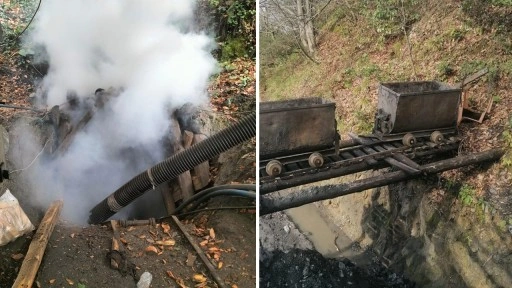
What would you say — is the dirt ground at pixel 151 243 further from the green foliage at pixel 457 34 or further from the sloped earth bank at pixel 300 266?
the green foliage at pixel 457 34

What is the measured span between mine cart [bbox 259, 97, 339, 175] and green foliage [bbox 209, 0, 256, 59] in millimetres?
246

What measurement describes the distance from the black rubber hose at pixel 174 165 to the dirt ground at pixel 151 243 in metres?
0.10

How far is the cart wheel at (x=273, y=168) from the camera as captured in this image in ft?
5.87

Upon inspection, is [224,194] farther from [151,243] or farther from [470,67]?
[470,67]

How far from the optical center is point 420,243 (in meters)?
3.03

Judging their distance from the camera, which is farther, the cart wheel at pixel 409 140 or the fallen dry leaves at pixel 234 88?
the cart wheel at pixel 409 140

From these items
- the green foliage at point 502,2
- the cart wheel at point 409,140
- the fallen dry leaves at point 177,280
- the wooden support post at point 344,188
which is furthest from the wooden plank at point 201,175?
the green foliage at point 502,2

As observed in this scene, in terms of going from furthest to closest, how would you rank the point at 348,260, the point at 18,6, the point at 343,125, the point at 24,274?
1. the point at 343,125
2. the point at 348,260
3. the point at 18,6
4. the point at 24,274

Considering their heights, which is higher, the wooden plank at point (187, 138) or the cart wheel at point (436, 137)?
the wooden plank at point (187, 138)

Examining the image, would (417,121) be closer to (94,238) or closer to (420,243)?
(420,243)

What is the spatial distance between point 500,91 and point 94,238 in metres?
2.83

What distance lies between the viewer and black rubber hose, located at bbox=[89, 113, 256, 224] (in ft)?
5.91

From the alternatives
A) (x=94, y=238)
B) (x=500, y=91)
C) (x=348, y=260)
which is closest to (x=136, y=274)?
(x=94, y=238)

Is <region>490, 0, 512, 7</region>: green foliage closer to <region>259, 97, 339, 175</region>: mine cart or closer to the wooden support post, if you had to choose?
the wooden support post
